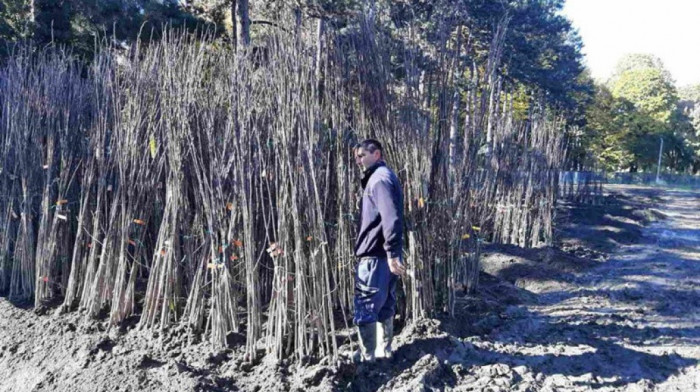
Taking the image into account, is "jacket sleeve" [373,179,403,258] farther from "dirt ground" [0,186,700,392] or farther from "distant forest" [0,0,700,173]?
"distant forest" [0,0,700,173]

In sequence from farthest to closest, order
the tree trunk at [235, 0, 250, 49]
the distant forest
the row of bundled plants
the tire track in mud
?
the tree trunk at [235, 0, 250, 49] → the distant forest → the tire track in mud → the row of bundled plants

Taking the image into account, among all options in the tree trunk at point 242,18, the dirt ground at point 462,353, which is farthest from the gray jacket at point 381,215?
the tree trunk at point 242,18

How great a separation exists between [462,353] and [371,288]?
34.9 inches

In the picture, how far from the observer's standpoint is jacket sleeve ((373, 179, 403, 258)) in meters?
3.43

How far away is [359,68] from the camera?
163 inches

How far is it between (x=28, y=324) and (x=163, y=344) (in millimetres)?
1325

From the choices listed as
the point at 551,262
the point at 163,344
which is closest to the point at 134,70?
the point at 163,344

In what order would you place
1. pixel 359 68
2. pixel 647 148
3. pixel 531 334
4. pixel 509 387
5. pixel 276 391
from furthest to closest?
pixel 647 148, pixel 531 334, pixel 359 68, pixel 509 387, pixel 276 391

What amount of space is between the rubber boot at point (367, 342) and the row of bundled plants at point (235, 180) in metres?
0.17

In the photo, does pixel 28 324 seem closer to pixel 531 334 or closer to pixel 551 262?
pixel 531 334

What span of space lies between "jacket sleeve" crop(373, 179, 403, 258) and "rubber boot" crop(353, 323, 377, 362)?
523mm

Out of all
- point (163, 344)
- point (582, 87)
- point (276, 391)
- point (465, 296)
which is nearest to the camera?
point (276, 391)

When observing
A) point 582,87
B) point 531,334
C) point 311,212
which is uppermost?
point 582,87

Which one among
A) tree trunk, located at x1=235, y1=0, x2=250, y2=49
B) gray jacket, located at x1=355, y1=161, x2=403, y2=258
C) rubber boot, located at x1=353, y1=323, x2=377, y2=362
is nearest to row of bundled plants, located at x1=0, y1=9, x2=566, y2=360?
rubber boot, located at x1=353, y1=323, x2=377, y2=362
